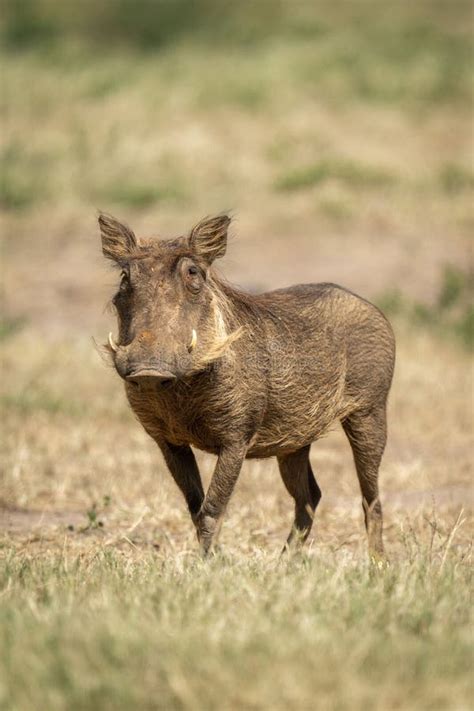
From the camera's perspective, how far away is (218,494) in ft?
16.8

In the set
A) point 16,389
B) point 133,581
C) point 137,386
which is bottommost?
point 16,389

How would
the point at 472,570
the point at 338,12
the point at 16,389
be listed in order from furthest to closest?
the point at 338,12, the point at 16,389, the point at 472,570

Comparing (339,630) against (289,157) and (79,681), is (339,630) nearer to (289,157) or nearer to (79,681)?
(79,681)

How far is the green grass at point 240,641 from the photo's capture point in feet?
10.4

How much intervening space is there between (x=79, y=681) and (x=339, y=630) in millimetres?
738

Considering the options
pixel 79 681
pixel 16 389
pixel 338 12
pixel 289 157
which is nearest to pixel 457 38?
pixel 338 12

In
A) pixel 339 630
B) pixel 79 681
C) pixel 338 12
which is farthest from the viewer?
pixel 338 12

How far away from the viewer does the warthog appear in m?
4.80

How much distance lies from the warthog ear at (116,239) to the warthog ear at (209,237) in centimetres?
23

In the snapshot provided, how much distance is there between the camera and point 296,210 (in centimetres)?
1612

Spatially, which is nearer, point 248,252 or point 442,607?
point 442,607

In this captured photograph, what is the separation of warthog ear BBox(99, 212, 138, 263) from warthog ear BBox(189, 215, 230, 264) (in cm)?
23

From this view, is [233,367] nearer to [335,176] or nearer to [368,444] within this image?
[368,444]

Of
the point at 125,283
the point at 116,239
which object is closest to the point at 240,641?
the point at 125,283
